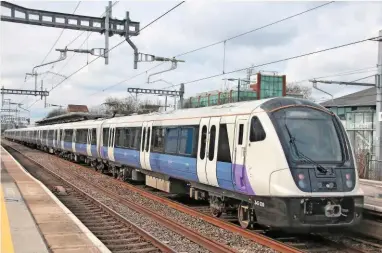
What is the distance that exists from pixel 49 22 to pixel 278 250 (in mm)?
13524

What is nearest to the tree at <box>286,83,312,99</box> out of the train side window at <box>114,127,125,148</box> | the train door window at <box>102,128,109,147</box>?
the train door window at <box>102,128,109,147</box>

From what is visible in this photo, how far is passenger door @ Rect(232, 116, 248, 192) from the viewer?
973cm

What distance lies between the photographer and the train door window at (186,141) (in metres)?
12.7

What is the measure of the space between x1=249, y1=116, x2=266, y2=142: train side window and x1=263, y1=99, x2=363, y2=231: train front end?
0.29m

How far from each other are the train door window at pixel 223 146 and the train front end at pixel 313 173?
1.54 metres

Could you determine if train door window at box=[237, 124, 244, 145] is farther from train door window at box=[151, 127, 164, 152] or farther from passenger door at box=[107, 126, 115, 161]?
passenger door at box=[107, 126, 115, 161]

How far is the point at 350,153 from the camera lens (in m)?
9.48

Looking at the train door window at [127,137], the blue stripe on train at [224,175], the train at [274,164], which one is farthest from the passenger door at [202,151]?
the train door window at [127,137]

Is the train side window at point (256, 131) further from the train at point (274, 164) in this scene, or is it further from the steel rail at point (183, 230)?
the steel rail at point (183, 230)

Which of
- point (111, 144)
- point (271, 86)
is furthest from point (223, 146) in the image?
point (271, 86)

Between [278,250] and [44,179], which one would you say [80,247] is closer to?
[278,250]

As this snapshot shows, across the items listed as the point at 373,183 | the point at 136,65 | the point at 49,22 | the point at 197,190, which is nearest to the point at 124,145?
the point at 136,65

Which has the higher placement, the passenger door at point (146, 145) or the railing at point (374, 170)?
the passenger door at point (146, 145)

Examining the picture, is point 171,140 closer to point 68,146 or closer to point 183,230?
point 183,230
